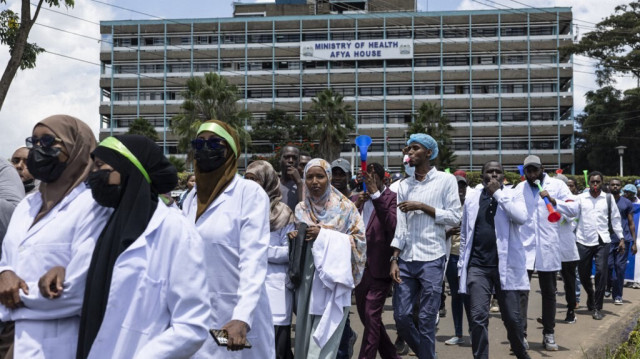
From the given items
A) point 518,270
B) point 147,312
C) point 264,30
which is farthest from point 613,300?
point 264,30

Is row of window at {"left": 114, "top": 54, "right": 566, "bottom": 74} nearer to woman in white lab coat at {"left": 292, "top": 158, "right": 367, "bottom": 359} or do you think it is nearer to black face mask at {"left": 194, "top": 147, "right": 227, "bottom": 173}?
woman in white lab coat at {"left": 292, "top": 158, "right": 367, "bottom": 359}

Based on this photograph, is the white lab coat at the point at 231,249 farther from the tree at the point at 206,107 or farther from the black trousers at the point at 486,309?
the tree at the point at 206,107

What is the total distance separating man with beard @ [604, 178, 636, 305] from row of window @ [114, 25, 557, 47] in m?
65.8

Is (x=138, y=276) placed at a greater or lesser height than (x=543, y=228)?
greater

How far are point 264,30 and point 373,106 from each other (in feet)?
48.8

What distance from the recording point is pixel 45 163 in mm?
3150

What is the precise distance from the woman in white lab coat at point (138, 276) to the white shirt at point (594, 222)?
10013 mm

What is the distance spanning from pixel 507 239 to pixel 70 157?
15.4 feet

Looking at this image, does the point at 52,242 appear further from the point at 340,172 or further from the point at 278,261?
the point at 340,172

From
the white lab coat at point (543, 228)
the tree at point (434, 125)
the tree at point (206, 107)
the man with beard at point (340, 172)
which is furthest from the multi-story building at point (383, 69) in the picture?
the man with beard at point (340, 172)

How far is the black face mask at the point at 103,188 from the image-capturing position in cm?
272

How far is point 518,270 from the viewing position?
6770mm

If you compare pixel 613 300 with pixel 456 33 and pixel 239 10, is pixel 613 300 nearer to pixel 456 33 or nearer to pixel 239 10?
pixel 456 33

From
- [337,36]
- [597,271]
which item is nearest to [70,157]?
[597,271]
